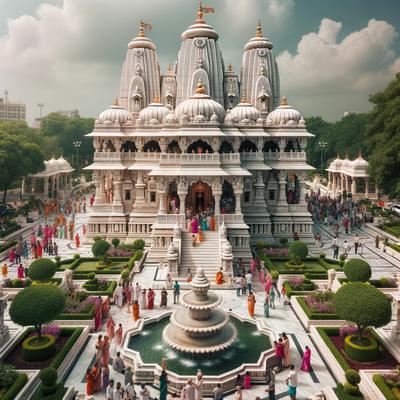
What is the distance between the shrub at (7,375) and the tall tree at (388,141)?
1191 inches

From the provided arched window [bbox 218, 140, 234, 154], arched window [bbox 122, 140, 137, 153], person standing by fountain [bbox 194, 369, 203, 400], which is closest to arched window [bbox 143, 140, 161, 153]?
arched window [bbox 122, 140, 137, 153]

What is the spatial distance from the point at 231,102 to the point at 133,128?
11834 millimetres

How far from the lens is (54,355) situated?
1503cm

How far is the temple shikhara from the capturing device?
29156mm

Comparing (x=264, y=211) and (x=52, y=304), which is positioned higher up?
(x=264, y=211)

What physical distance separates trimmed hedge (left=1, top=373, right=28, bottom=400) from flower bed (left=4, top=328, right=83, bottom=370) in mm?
1338

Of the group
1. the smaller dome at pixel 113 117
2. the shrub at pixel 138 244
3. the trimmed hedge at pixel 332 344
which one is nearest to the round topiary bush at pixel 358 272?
the trimmed hedge at pixel 332 344

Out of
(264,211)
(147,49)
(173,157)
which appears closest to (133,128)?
(173,157)

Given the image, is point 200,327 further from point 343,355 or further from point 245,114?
point 245,114

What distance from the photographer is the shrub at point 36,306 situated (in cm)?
1441

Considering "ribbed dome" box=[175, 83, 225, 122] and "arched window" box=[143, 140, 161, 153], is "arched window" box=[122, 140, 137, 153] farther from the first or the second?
"ribbed dome" box=[175, 83, 225, 122]

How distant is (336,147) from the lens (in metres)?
83.1

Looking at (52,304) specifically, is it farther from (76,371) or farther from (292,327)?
(292,327)

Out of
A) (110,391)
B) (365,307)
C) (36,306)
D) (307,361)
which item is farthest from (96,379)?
(365,307)
